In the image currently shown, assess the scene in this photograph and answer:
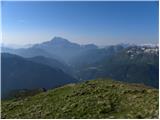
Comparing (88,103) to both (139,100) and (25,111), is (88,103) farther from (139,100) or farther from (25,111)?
(25,111)

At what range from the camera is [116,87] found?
19.1 metres

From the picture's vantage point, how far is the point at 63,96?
18.7 m

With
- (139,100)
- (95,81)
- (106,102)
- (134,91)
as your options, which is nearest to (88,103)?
(106,102)

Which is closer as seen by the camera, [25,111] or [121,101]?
[121,101]

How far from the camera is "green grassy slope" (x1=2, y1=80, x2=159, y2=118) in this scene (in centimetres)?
1214

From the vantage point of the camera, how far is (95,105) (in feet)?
45.6

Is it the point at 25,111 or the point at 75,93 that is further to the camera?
the point at 75,93

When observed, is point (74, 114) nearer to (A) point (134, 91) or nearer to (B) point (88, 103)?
(B) point (88, 103)

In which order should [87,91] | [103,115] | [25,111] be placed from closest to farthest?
[103,115], [25,111], [87,91]

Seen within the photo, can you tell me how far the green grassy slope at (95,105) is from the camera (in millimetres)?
12141

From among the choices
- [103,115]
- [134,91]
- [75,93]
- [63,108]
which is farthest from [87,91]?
[103,115]

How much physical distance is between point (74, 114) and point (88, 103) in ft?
4.14

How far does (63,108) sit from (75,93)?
420 cm

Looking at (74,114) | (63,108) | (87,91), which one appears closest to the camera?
(74,114)
